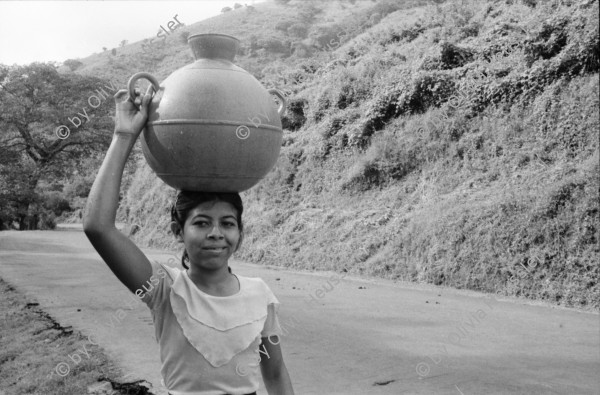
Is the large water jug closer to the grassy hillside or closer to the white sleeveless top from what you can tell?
the white sleeveless top

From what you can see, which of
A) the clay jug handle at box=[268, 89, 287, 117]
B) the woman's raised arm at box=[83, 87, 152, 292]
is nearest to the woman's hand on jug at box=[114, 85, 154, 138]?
the woman's raised arm at box=[83, 87, 152, 292]

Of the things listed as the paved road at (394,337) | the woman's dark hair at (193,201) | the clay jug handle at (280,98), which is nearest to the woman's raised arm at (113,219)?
the woman's dark hair at (193,201)

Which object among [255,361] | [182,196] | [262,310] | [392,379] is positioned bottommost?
[392,379]

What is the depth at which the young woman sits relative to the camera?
2.12m

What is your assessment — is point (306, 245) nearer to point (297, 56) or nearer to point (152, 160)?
point (152, 160)

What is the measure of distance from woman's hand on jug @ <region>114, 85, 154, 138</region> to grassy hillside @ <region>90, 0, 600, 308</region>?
7864mm

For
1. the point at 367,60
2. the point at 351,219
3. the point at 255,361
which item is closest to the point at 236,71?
the point at 255,361

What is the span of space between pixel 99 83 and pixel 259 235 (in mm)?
19439

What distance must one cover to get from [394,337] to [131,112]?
5165mm

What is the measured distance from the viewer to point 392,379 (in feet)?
17.2

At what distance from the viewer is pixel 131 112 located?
2.30 m

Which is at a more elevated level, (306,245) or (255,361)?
(255,361)

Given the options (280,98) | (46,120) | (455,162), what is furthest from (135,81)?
(46,120)

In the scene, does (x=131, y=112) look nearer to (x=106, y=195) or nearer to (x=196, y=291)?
(x=106, y=195)
